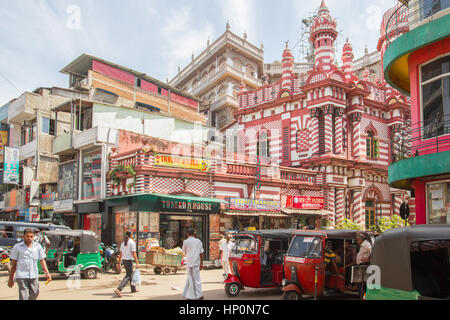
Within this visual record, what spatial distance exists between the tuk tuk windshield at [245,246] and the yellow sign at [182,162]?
887 centimetres

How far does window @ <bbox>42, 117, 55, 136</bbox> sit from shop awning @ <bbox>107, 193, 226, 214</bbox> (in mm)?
12597

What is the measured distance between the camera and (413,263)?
6.83m

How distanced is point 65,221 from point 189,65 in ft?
86.3

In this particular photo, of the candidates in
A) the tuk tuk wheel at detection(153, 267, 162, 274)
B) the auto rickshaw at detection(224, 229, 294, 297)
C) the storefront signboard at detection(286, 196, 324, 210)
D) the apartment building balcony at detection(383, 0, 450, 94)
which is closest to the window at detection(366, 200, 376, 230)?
the storefront signboard at detection(286, 196, 324, 210)

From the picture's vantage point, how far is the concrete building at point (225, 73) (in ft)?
131

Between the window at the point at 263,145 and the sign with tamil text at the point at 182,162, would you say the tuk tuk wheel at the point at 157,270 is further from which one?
the window at the point at 263,145

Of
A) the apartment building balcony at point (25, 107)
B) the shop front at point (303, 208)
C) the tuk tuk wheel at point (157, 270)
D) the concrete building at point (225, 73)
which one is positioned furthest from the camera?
the concrete building at point (225, 73)

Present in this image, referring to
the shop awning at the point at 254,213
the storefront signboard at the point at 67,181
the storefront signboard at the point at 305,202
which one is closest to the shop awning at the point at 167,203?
the shop awning at the point at 254,213

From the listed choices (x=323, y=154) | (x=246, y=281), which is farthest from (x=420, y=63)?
(x=323, y=154)

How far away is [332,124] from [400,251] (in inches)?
846

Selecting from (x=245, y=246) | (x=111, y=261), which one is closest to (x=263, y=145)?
(x=111, y=261)

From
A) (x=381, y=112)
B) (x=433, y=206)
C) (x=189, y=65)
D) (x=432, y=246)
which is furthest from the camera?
(x=189, y=65)

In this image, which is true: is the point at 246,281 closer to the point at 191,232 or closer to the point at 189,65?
the point at 191,232

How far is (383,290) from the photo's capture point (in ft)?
20.6
